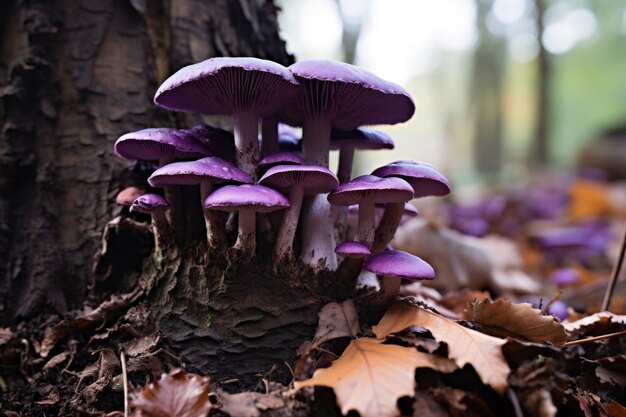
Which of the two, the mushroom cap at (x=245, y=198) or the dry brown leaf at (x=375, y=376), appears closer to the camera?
the dry brown leaf at (x=375, y=376)

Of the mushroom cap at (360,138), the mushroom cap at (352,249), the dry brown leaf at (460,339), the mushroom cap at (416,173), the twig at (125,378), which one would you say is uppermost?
the mushroom cap at (360,138)

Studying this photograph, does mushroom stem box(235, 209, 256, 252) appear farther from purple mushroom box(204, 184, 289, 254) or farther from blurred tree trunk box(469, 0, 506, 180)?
blurred tree trunk box(469, 0, 506, 180)

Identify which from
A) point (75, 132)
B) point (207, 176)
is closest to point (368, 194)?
point (207, 176)

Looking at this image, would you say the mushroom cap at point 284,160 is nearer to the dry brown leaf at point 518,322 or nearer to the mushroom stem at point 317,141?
the mushroom stem at point 317,141

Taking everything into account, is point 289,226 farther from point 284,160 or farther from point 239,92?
point 239,92

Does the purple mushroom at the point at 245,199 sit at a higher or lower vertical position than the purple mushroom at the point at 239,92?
lower

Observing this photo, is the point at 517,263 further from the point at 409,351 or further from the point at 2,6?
the point at 2,6

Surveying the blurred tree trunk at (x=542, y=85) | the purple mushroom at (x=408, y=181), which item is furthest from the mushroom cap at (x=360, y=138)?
the blurred tree trunk at (x=542, y=85)
